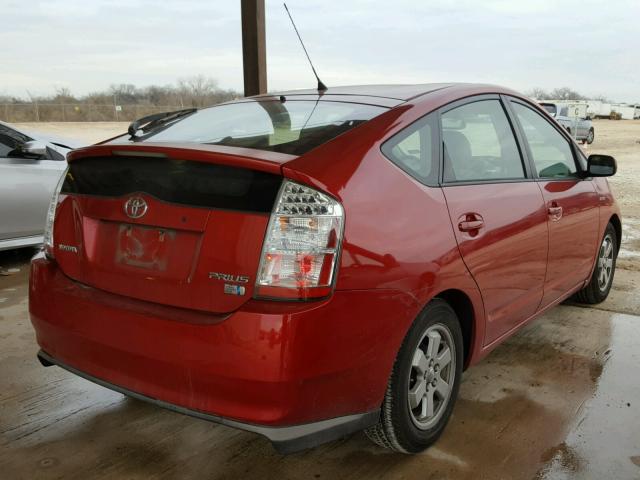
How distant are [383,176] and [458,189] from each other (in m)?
0.52

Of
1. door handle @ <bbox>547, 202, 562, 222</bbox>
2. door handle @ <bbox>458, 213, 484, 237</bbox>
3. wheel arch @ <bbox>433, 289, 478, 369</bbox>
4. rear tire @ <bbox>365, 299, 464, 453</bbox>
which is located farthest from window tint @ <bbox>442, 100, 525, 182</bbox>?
rear tire @ <bbox>365, 299, 464, 453</bbox>

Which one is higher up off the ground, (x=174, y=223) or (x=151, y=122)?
(x=151, y=122)

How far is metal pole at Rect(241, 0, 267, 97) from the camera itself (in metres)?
6.11

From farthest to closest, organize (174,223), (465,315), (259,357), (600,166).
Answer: (600,166) < (465,315) < (174,223) < (259,357)

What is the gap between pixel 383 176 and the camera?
229 centimetres

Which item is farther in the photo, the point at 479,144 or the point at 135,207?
the point at 479,144

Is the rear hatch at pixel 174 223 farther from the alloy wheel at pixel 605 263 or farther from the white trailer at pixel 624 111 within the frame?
the white trailer at pixel 624 111

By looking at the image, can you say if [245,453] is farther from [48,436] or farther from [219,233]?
[219,233]

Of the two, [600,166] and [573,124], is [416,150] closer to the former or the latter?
[600,166]

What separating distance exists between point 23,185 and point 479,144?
441cm

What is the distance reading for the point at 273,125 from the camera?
107 inches

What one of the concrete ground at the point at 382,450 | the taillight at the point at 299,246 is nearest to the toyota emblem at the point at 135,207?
the taillight at the point at 299,246

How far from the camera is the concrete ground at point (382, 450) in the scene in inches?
100

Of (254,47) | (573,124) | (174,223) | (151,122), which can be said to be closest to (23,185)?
(254,47)
